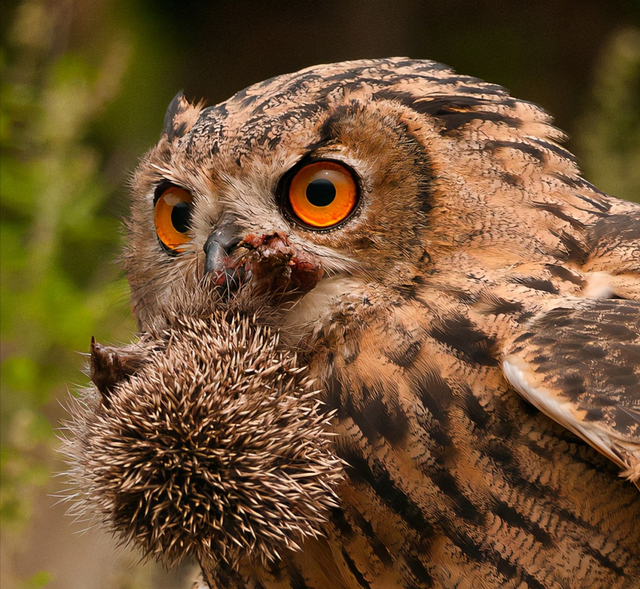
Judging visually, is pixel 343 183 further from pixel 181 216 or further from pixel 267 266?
pixel 181 216

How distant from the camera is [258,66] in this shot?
3865mm

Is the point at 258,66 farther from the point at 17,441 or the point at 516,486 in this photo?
the point at 516,486

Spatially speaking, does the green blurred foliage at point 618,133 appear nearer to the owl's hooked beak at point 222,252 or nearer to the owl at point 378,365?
the owl at point 378,365

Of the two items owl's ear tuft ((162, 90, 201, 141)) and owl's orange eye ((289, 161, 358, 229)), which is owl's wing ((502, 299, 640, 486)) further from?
owl's ear tuft ((162, 90, 201, 141))

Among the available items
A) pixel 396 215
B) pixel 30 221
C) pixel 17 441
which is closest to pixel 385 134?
pixel 396 215

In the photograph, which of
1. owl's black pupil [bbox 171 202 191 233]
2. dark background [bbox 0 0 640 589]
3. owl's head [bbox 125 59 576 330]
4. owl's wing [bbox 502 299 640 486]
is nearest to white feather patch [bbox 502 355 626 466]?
owl's wing [bbox 502 299 640 486]

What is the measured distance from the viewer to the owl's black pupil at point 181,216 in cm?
116

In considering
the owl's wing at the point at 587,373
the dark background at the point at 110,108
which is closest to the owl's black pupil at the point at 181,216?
the dark background at the point at 110,108

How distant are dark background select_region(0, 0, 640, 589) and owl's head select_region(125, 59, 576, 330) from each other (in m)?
0.42

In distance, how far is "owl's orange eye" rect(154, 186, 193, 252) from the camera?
1.17 meters

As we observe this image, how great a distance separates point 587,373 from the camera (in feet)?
2.99

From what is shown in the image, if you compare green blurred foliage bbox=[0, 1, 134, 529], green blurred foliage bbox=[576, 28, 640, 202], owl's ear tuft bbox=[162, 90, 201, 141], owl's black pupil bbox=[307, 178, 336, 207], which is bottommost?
green blurred foliage bbox=[0, 1, 134, 529]

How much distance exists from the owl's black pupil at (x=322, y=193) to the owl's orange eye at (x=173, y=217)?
8.6 inches

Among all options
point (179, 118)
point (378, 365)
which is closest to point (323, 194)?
point (378, 365)
